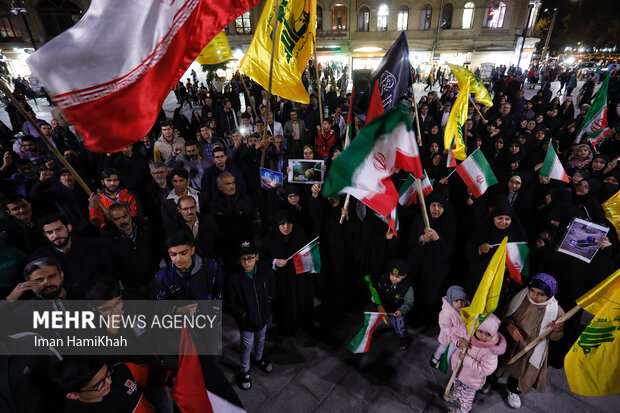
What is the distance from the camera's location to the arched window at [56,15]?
104 feet

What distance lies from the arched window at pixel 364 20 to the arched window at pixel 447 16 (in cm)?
745

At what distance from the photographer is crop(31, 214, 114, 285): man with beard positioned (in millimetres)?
3270

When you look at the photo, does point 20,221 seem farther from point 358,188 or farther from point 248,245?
point 358,188

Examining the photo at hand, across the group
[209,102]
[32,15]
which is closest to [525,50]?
[209,102]

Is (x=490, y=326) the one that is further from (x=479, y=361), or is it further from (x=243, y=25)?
(x=243, y=25)

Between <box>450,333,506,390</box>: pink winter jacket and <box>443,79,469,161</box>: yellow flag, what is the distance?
9.31 feet

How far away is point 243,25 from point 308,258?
35.3 meters

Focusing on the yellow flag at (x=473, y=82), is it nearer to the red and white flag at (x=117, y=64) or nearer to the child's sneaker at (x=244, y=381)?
the red and white flag at (x=117, y=64)

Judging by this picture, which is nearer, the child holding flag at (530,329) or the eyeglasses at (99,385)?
the eyeglasses at (99,385)

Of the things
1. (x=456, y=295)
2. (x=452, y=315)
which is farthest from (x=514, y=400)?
(x=456, y=295)

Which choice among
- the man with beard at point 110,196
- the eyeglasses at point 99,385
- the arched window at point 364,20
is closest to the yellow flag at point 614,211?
the eyeglasses at point 99,385

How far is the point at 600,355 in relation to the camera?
290 centimetres

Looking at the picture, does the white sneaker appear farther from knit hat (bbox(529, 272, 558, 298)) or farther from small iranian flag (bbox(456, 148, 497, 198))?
small iranian flag (bbox(456, 148, 497, 198))

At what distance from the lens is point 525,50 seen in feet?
105
